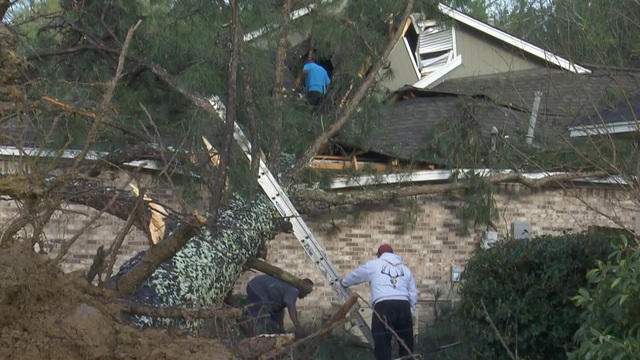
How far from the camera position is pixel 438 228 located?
1344cm

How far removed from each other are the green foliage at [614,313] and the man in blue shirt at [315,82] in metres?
6.58

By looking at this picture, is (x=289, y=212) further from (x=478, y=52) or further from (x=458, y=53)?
(x=478, y=52)

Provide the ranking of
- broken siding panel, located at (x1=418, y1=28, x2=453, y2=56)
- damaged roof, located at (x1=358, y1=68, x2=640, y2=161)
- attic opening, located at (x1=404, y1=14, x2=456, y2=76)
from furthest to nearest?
broken siding panel, located at (x1=418, y1=28, x2=453, y2=56) → attic opening, located at (x1=404, y1=14, x2=456, y2=76) → damaged roof, located at (x1=358, y1=68, x2=640, y2=161)

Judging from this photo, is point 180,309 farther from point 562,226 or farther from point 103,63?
point 562,226

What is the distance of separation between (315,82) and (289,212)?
3.46 metres

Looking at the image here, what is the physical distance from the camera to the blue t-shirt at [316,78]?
12.5m

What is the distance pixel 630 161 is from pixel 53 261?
5.96 m

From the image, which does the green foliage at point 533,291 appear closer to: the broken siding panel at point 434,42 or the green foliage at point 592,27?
the green foliage at point 592,27

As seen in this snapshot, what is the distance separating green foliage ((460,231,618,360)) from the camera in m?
8.25

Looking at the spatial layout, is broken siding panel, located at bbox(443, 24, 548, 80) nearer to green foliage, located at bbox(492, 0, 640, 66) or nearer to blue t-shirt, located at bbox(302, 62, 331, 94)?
green foliage, located at bbox(492, 0, 640, 66)

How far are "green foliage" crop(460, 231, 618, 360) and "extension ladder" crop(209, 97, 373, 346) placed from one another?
4.08 ft

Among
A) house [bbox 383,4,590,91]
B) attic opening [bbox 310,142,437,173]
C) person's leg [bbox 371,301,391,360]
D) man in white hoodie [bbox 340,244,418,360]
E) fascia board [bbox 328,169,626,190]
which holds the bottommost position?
person's leg [bbox 371,301,391,360]

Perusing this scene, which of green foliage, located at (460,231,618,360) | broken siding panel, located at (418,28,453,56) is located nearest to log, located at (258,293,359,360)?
green foliage, located at (460,231,618,360)

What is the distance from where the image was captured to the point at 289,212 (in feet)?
31.3
